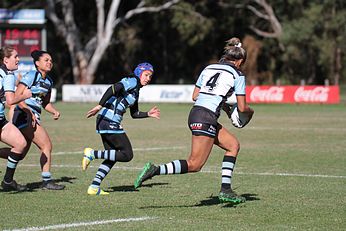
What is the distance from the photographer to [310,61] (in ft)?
218

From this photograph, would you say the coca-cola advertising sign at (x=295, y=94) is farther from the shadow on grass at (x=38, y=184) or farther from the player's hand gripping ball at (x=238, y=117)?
the player's hand gripping ball at (x=238, y=117)

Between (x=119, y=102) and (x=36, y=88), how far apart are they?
130 cm

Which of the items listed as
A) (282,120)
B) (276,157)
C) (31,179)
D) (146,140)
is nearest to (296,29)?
(282,120)

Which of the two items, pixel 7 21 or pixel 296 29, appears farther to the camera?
pixel 296 29

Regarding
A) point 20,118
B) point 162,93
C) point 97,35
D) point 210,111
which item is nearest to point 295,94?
point 162,93

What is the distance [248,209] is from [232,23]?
5890 cm

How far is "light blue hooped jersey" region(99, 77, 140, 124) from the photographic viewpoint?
437 inches

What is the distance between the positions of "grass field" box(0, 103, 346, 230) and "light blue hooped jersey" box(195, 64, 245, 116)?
4.21 feet

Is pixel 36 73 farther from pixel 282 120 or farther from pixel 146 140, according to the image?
pixel 282 120

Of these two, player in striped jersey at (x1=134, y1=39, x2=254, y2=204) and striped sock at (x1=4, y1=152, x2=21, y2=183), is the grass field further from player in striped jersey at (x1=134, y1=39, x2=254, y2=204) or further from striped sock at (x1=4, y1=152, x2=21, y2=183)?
player in striped jersey at (x1=134, y1=39, x2=254, y2=204)

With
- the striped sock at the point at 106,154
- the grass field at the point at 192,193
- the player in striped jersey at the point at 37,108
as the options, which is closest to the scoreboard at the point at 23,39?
the grass field at the point at 192,193

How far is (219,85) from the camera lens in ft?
32.1

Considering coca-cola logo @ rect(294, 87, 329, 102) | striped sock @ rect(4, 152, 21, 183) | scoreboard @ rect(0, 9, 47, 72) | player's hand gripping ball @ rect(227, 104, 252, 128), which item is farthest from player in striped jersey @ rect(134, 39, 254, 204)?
coca-cola logo @ rect(294, 87, 329, 102)

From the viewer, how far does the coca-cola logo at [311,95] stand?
1738 inches
